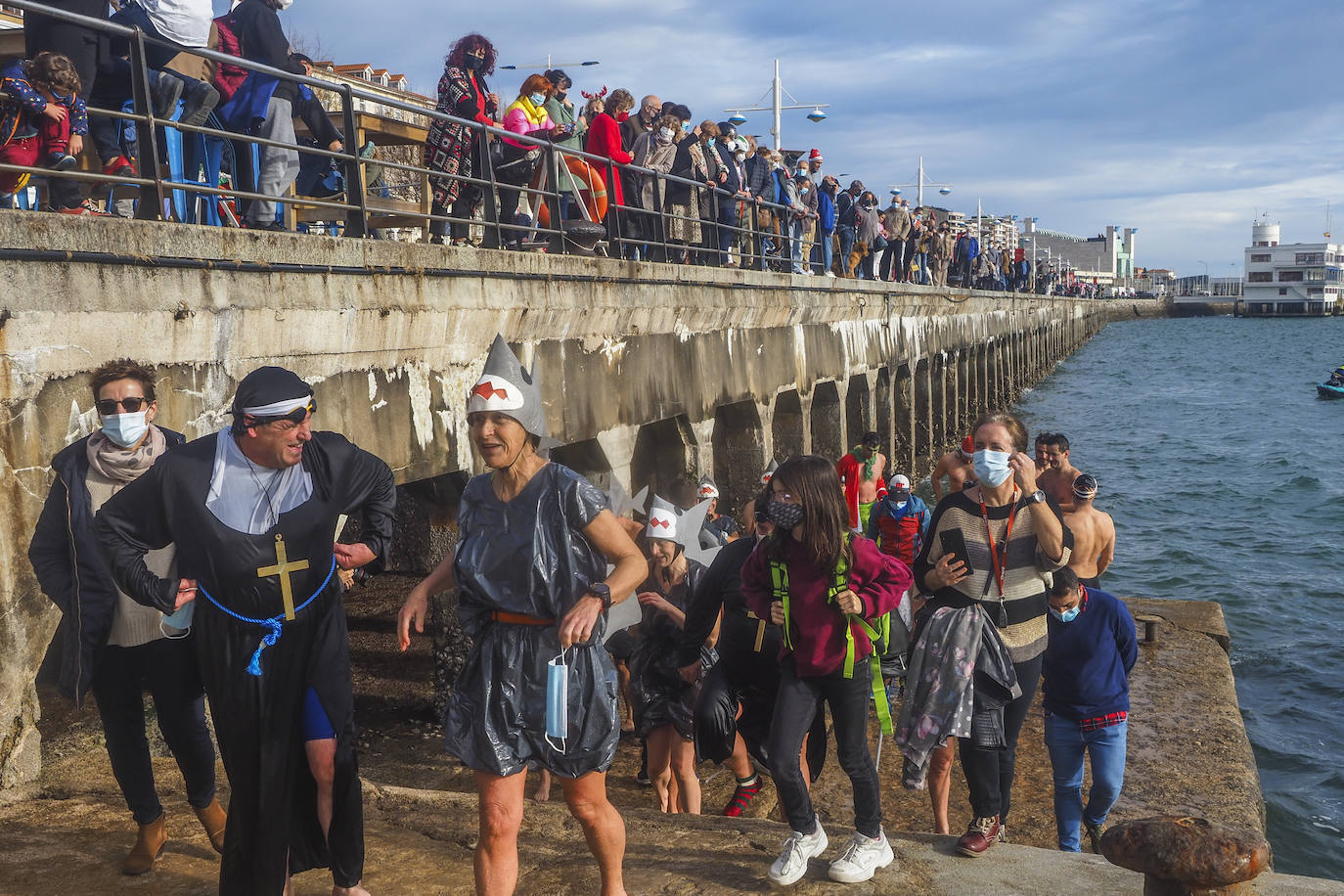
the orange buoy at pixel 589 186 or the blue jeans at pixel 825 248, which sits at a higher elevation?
the orange buoy at pixel 589 186

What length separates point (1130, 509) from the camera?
23.2 meters

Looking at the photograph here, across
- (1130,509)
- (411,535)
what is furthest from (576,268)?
(1130,509)

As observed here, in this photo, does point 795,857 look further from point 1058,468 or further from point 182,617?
point 1058,468

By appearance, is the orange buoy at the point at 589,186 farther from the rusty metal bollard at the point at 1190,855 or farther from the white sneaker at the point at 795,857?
the rusty metal bollard at the point at 1190,855

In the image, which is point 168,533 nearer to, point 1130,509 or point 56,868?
point 56,868

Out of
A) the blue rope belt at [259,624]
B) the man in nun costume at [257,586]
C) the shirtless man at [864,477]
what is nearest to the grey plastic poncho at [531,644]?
the man in nun costume at [257,586]

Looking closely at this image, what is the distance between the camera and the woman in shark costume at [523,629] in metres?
3.64

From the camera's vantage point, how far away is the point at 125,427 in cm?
407

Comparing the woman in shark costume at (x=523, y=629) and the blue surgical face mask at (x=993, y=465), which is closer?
the woman in shark costume at (x=523, y=629)

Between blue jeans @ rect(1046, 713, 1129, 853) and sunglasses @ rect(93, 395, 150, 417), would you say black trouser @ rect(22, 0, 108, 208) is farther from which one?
blue jeans @ rect(1046, 713, 1129, 853)

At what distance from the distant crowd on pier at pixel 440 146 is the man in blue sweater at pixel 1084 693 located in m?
4.50

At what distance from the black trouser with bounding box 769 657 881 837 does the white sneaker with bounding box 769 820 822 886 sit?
5cm

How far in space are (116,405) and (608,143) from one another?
7870 mm

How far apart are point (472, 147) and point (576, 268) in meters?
1.27
